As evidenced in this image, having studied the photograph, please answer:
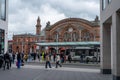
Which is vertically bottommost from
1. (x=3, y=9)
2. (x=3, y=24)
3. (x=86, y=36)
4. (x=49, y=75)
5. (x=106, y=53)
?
(x=49, y=75)

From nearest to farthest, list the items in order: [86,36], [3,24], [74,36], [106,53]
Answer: [106,53] < [3,24] < [86,36] < [74,36]

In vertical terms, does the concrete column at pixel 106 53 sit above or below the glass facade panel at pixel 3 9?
below

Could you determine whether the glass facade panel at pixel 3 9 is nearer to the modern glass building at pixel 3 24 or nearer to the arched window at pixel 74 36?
the modern glass building at pixel 3 24

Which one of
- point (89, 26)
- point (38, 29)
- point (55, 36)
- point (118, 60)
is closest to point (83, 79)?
point (118, 60)

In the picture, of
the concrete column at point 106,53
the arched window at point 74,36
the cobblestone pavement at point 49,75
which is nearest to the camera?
the cobblestone pavement at point 49,75

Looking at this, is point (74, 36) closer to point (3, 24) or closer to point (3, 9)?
point (3, 9)

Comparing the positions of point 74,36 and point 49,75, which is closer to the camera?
point 49,75

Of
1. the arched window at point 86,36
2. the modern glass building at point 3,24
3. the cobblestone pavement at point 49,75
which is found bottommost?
the cobblestone pavement at point 49,75

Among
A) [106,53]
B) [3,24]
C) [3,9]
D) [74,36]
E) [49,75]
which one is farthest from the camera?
[74,36]

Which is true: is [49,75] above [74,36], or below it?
below

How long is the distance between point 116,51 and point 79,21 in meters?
83.9

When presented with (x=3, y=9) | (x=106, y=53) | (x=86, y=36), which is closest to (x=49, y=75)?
(x=106, y=53)

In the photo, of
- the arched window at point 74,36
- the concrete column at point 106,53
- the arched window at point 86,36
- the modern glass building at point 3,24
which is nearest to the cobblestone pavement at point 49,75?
the concrete column at point 106,53

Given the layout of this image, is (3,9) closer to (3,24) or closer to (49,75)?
(3,24)
